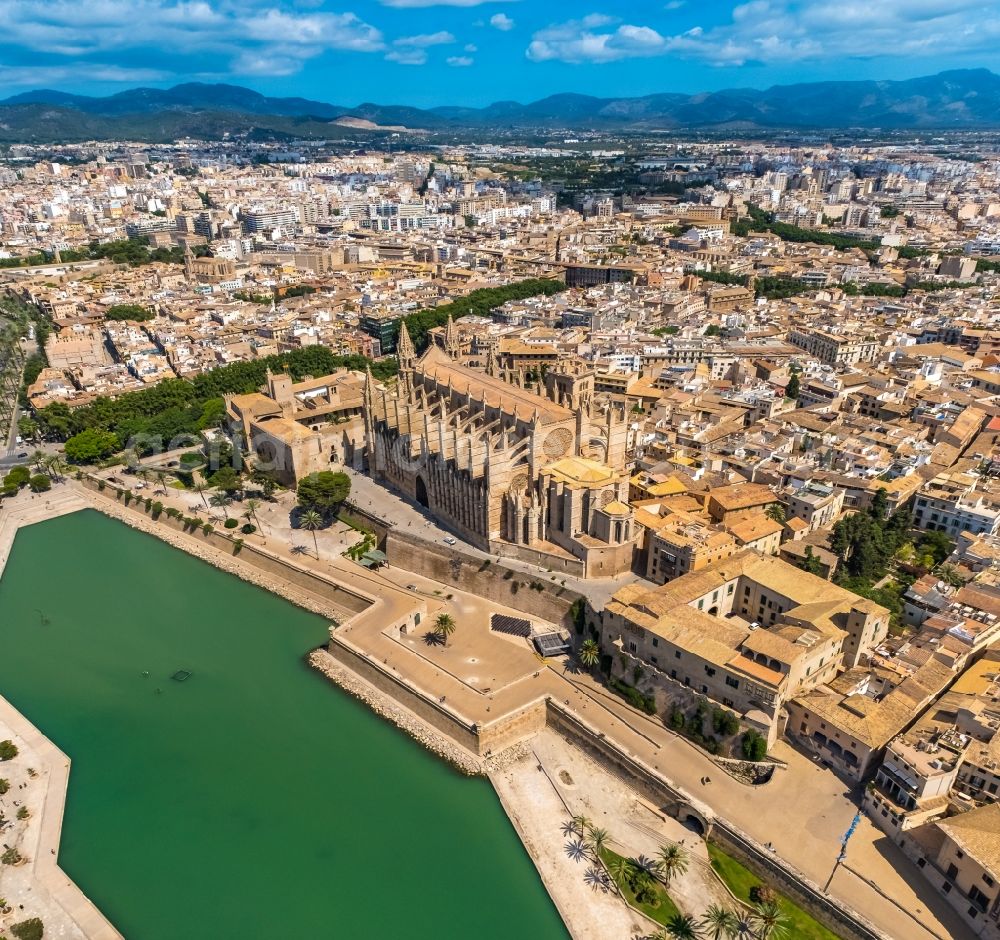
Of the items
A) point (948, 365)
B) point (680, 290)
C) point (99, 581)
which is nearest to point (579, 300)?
point (680, 290)

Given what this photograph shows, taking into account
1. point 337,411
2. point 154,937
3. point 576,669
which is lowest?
point 154,937

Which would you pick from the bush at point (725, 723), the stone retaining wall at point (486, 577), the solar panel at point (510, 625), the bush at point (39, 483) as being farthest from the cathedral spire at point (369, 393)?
the bush at point (725, 723)

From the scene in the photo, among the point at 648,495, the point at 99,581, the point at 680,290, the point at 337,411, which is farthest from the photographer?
the point at 680,290

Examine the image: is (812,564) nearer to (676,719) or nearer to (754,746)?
(676,719)

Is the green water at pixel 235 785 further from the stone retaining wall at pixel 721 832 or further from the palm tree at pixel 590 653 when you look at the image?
the palm tree at pixel 590 653

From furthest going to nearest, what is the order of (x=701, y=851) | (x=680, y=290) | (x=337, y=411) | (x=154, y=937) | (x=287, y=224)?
(x=287, y=224) → (x=680, y=290) → (x=337, y=411) → (x=701, y=851) → (x=154, y=937)

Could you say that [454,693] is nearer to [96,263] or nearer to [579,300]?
[579,300]

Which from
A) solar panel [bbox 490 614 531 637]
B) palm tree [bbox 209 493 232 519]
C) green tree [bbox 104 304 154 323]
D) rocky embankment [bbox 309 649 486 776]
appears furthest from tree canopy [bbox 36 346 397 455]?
solar panel [bbox 490 614 531 637]
